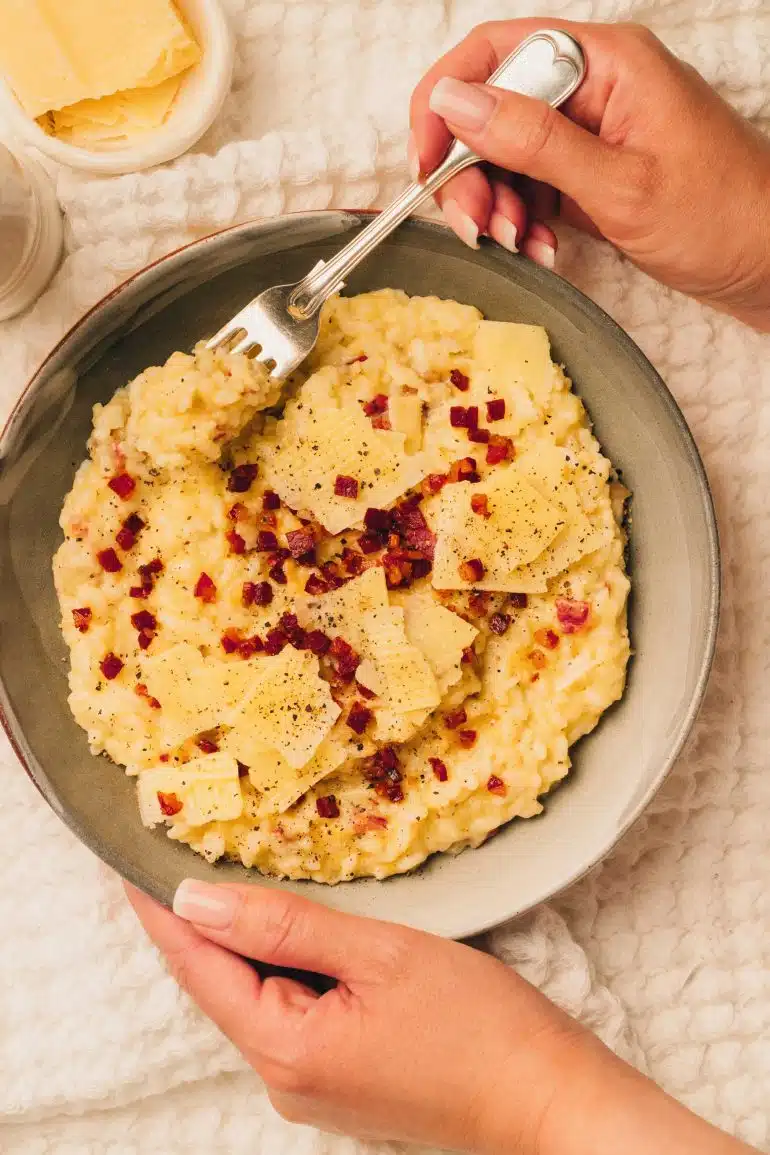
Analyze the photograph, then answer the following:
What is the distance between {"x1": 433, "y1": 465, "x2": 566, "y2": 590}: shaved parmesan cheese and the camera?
1761 millimetres

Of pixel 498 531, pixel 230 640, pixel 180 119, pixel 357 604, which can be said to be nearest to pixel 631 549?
pixel 498 531

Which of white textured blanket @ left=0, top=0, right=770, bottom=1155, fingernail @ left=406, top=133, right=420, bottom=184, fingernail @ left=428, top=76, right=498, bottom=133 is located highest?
fingernail @ left=428, top=76, right=498, bottom=133

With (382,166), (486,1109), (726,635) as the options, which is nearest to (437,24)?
(382,166)

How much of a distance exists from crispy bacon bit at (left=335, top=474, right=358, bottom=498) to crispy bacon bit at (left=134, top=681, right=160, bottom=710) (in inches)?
17.5

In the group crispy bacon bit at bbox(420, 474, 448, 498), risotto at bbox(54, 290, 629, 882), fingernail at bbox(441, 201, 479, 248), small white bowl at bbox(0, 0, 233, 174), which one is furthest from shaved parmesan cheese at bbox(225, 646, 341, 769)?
small white bowl at bbox(0, 0, 233, 174)

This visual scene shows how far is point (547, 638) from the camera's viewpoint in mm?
1786

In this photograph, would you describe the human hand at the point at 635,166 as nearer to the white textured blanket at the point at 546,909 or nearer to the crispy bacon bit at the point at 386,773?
the white textured blanket at the point at 546,909

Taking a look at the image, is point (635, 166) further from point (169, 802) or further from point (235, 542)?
point (169, 802)

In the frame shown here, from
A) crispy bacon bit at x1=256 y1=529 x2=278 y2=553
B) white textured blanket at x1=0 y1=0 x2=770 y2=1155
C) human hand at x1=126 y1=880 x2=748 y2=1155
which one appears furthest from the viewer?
white textured blanket at x1=0 y1=0 x2=770 y2=1155

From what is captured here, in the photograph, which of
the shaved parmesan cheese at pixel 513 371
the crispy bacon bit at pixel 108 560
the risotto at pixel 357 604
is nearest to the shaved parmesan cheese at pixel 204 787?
the risotto at pixel 357 604

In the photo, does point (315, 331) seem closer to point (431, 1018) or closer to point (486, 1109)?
point (431, 1018)

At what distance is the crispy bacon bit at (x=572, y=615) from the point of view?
1.79m

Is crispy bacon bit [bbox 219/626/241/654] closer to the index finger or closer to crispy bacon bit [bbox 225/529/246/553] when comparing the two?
crispy bacon bit [bbox 225/529/246/553]

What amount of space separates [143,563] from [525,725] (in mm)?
671
